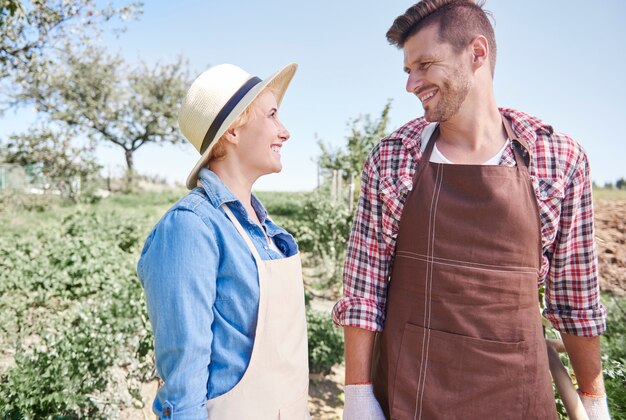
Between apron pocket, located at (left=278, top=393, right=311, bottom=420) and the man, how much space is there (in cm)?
17

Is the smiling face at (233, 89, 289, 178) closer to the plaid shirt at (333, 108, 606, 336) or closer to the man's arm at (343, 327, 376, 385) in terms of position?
the plaid shirt at (333, 108, 606, 336)

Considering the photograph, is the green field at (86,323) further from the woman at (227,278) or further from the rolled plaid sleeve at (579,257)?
the woman at (227,278)

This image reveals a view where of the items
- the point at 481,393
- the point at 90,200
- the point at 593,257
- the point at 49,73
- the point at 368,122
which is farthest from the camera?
the point at 90,200

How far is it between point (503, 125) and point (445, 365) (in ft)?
2.70

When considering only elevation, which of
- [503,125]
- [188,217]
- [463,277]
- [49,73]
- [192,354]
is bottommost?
[192,354]

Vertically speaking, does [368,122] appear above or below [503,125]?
above

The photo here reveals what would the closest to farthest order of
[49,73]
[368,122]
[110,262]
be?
[49,73] < [110,262] < [368,122]

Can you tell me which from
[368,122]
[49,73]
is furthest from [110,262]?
[368,122]

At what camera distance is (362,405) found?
1.53 metres

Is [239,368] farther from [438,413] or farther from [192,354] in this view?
[438,413]

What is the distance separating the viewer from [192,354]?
1195 mm

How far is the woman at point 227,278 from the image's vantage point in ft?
3.96

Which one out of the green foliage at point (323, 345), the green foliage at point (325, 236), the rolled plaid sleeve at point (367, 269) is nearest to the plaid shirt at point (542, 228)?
the rolled plaid sleeve at point (367, 269)

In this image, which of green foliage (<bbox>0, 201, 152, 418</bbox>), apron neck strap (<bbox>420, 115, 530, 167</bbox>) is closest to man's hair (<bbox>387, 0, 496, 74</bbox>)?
apron neck strap (<bbox>420, 115, 530, 167</bbox>)
